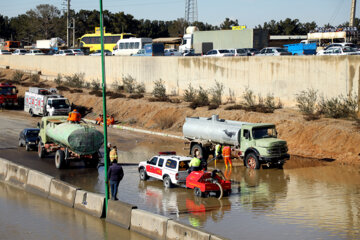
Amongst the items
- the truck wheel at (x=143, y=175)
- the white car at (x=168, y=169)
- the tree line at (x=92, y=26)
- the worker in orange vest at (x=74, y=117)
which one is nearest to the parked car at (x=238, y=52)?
the worker in orange vest at (x=74, y=117)

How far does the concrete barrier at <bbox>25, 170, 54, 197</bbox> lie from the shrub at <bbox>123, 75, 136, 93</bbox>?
32902mm

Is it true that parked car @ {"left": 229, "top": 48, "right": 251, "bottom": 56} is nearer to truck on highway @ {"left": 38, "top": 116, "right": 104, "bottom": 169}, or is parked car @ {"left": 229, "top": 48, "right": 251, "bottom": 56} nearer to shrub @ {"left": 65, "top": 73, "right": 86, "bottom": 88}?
shrub @ {"left": 65, "top": 73, "right": 86, "bottom": 88}

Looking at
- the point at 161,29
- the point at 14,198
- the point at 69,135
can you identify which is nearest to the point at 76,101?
the point at 69,135

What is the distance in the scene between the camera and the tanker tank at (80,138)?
2703 centimetres

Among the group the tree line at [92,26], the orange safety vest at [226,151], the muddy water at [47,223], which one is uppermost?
the tree line at [92,26]

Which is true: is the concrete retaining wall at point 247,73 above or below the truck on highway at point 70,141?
above

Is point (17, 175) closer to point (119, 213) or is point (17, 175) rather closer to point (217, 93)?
point (119, 213)

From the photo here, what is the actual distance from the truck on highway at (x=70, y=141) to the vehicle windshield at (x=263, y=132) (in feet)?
27.5

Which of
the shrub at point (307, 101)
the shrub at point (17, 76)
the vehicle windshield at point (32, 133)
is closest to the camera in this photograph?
the vehicle windshield at point (32, 133)

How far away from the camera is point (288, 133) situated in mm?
36062

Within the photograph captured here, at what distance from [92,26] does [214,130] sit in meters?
119

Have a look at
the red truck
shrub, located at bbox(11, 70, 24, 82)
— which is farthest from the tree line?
the red truck

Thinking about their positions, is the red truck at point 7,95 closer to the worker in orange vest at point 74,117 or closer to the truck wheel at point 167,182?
the worker in orange vest at point 74,117

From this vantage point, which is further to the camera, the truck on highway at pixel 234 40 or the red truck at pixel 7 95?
the truck on highway at pixel 234 40
